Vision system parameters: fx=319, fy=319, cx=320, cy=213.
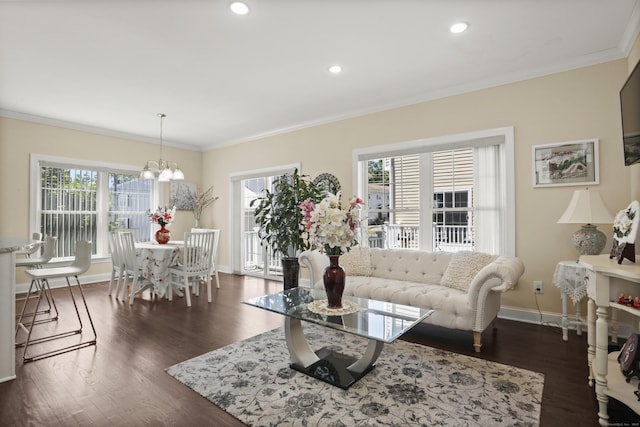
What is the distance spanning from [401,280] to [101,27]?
147 inches

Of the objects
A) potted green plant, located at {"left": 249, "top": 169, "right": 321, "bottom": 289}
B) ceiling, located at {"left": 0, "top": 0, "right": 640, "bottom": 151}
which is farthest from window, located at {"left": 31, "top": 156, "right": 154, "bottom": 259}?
potted green plant, located at {"left": 249, "top": 169, "right": 321, "bottom": 289}

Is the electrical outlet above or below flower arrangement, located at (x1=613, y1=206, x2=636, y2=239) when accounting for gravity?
below

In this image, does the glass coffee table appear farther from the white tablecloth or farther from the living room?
the white tablecloth

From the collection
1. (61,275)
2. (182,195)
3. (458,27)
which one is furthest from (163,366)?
(182,195)

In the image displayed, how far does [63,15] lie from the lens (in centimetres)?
246

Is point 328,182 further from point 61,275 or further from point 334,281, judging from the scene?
point 61,275

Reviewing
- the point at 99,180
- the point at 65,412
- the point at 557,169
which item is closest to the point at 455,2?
the point at 557,169

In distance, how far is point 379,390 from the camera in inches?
82.3

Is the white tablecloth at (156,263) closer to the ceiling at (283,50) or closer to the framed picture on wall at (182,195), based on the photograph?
the ceiling at (283,50)

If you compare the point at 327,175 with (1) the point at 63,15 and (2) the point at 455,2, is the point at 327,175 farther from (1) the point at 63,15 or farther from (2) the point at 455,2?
(1) the point at 63,15

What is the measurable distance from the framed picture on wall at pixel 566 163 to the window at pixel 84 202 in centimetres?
646

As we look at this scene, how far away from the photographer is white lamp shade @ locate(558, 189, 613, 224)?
2711 mm

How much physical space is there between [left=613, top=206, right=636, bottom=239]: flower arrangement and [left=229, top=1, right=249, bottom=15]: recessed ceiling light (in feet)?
9.56

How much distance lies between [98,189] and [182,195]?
1.49m
